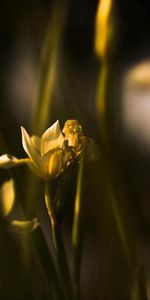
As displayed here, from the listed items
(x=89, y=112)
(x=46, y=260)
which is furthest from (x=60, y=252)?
(x=89, y=112)

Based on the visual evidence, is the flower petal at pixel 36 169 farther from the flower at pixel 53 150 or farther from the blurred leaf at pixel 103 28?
the blurred leaf at pixel 103 28

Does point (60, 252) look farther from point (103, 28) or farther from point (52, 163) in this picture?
point (103, 28)

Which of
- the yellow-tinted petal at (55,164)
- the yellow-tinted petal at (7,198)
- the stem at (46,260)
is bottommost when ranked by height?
the stem at (46,260)

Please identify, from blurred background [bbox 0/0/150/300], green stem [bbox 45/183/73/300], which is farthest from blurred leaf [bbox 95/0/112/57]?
green stem [bbox 45/183/73/300]

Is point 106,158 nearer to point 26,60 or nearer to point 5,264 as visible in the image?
point 5,264

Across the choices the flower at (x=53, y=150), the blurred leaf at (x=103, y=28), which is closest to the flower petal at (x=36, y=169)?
the flower at (x=53, y=150)

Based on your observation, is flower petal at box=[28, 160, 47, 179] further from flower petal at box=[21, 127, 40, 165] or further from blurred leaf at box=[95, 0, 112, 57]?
blurred leaf at box=[95, 0, 112, 57]
